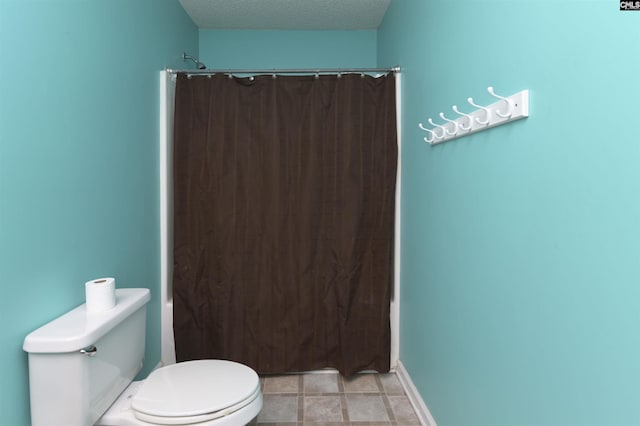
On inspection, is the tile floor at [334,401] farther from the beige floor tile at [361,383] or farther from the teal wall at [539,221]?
the teal wall at [539,221]

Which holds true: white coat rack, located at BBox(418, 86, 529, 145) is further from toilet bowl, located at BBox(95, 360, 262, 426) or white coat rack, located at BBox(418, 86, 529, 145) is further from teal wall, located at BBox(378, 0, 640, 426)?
toilet bowl, located at BBox(95, 360, 262, 426)

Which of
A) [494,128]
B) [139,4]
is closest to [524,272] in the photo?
[494,128]

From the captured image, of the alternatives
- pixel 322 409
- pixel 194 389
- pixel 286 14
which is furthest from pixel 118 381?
pixel 286 14

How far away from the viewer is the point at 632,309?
2.36 feet

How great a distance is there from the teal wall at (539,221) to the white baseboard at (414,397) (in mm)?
124

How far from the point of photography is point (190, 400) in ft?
4.24

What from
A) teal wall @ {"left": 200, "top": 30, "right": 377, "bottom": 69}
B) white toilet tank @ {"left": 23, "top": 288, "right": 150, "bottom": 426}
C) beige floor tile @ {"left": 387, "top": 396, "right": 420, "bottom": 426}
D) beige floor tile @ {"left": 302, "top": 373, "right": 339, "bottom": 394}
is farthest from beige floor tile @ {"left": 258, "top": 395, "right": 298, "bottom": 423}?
teal wall @ {"left": 200, "top": 30, "right": 377, "bottom": 69}

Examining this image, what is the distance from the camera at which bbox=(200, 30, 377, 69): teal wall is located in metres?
2.96

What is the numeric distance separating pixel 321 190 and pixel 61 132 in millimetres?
1316

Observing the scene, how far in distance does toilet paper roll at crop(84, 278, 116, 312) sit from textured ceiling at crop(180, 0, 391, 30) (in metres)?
1.94

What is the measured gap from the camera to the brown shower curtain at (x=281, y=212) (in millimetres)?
2277

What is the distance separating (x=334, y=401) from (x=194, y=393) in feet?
3.36

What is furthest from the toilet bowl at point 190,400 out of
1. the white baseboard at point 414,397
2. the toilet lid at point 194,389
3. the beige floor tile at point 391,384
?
the beige floor tile at point 391,384

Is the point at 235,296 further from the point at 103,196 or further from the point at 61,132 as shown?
the point at 61,132
